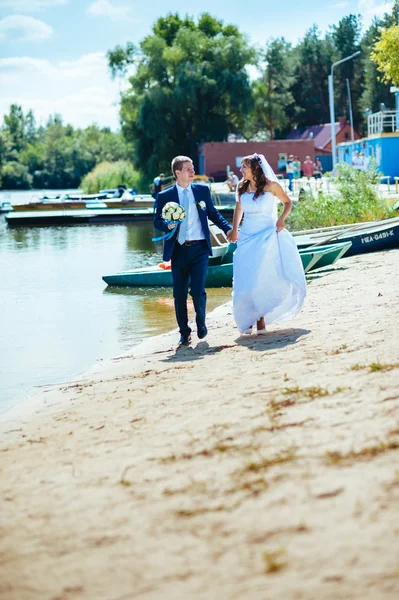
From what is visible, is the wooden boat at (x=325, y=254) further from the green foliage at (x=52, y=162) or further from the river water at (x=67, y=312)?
the green foliage at (x=52, y=162)

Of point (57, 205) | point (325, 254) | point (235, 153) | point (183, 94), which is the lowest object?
point (325, 254)

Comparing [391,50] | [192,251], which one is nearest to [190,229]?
[192,251]

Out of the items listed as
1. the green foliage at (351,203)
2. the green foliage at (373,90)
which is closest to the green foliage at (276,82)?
the green foliage at (373,90)

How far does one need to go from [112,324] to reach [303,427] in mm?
8472

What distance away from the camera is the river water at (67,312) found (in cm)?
1009

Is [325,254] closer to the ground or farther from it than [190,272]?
closer to the ground

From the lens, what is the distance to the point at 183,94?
2431 inches

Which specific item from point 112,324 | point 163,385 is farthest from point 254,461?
point 112,324

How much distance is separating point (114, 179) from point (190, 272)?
61588 mm

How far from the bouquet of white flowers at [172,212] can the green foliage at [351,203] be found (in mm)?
11421

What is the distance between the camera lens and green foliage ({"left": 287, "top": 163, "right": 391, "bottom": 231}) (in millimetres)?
19547

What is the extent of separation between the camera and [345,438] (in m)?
4.58

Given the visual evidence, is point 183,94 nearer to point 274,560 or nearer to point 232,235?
point 232,235

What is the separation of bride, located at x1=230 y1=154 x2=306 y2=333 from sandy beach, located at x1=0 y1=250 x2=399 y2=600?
3.87 feet
